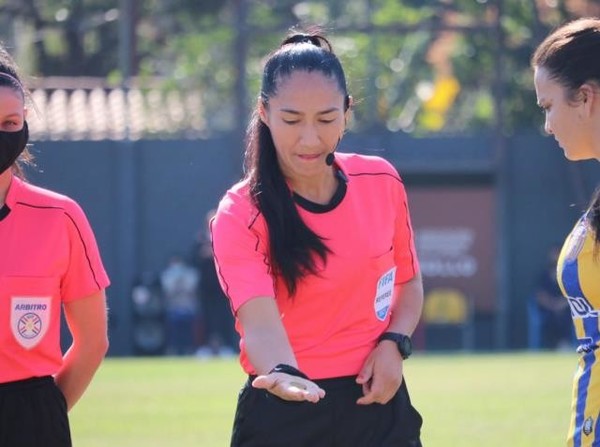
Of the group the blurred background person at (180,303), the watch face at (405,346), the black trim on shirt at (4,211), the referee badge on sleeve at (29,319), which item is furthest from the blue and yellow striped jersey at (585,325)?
the blurred background person at (180,303)

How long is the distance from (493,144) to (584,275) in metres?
20.7

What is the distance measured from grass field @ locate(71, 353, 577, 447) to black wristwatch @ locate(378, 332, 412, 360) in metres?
5.94

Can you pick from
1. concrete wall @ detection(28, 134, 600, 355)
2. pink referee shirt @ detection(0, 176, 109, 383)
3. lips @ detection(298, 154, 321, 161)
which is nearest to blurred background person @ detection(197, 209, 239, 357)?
concrete wall @ detection(28, 134, 600, 355)

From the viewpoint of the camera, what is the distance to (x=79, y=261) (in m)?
4.04

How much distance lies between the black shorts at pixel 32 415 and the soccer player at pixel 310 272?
1.69ft

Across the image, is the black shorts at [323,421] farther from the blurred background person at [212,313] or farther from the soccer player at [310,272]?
the blurred background person at [212,313]

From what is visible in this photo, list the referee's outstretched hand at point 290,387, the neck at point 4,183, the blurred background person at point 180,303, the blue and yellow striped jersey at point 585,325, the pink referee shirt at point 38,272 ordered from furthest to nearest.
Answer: the blurred background person at point 180,303
the neck at point 4,183
the pink referee shirt at point 38,272
the blue and yellow striped jersey at point 585,325
the referee's outstretched hand at point 290,387

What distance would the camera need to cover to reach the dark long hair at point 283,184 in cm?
385

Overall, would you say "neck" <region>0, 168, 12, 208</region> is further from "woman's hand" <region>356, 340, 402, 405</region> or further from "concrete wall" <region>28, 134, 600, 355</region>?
"concrete wall" <region>28, 134, 600, 355</region>

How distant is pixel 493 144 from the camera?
2433cm

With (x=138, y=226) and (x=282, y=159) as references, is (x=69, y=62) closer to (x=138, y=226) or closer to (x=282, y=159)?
(x=138, y=226)

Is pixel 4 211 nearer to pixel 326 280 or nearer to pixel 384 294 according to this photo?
pixel 326 280

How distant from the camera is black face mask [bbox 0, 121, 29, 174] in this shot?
3955mm

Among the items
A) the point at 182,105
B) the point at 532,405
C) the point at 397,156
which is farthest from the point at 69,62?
the point at 532,405
